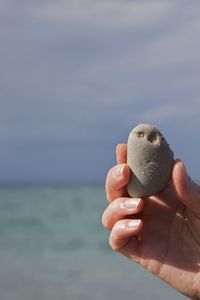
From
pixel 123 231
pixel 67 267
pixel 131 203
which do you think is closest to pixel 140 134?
pixel 131 203

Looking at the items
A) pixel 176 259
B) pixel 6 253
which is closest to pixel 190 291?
pixel 176 259

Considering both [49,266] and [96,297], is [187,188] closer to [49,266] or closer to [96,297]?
[96,297]

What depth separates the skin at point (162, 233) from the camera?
283 centimetres

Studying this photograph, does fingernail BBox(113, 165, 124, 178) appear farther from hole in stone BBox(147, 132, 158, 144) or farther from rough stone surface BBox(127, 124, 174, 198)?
hole in stone BBox(147, 132, 158, 144)

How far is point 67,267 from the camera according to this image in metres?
12.0

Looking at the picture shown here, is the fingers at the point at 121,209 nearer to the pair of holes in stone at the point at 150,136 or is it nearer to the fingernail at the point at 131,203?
the fingernail at the point at 131,203

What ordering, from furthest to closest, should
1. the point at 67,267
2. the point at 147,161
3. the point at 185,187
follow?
the point at 67,267, the point at 147,161, the point at 185,187

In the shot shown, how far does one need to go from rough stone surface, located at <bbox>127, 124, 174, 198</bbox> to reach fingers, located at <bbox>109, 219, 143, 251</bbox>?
125mm

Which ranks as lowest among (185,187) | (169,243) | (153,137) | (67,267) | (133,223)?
(67,267)

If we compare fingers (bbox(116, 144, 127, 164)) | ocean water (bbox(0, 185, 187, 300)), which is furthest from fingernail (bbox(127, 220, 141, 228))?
ocean water (bbox(0, 185, 187, 300))

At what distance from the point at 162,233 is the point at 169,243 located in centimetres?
5

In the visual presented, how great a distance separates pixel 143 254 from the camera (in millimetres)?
2881

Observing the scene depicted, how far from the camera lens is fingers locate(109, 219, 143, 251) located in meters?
2.76

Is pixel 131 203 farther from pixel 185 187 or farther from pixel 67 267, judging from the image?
pixel 67 267
